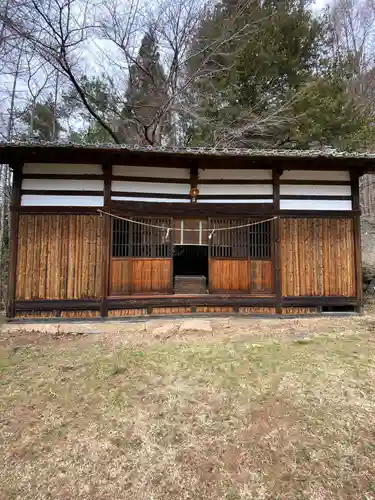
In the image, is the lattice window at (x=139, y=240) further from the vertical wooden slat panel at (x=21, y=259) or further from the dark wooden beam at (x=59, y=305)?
the vertical wooden slat panel at (x=21, y=259)

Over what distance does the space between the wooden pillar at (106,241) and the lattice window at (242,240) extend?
247 centimetres

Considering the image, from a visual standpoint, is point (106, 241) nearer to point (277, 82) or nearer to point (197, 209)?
point (197, 209)

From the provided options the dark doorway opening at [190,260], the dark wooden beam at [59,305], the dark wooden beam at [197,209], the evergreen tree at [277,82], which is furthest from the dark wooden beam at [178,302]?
the evergreen tree at [277,82]

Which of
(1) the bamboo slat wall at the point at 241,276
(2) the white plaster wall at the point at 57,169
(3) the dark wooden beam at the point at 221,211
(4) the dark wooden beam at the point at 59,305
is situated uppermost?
(2) the white plaster wall at the point at 57,169

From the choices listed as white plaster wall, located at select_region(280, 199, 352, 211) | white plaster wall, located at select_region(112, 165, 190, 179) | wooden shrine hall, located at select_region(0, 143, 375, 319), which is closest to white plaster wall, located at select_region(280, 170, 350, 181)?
wooden shrine hall, located at select_region(0, 143, 375, 319)

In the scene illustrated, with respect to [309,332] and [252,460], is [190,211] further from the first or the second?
[252,460]

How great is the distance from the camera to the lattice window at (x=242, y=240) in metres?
6.85

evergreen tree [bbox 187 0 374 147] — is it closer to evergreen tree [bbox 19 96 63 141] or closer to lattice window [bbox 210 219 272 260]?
lattice window [bbox 210 219 272 260]

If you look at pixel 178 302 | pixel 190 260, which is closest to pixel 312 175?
pixel 178 302

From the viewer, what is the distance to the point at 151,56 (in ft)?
41.4

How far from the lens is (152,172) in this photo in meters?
6.74

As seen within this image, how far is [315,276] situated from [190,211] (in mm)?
3425

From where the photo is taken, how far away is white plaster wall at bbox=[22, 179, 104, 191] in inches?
252

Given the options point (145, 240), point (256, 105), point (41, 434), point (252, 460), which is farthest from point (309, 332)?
point (256, 105)
